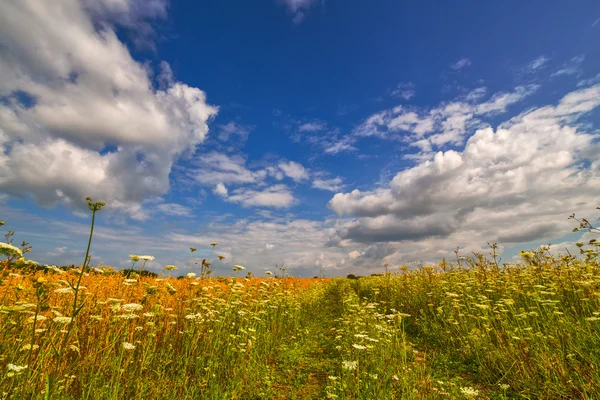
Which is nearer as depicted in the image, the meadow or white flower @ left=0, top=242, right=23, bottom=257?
white flower @ left=0, top=242, right=23, bottom=257

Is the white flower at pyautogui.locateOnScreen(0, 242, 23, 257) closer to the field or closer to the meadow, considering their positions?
the meadow

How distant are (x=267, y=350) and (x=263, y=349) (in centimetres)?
11

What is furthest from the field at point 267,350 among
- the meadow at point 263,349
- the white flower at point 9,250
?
the white flower at point 9,250

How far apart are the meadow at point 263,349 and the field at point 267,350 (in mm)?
32

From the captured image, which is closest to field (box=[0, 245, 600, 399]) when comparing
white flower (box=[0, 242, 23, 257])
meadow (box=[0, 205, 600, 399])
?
meadow (box=[0, 205, 600, 399])

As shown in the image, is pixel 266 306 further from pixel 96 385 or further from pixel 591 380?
pixel 591 380

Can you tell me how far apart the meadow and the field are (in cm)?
3

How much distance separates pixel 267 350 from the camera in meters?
6.61

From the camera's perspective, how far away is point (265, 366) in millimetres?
5785

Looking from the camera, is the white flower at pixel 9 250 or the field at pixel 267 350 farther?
the field at pixel 267 350

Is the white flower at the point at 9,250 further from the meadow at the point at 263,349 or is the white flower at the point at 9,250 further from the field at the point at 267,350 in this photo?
the field at the point at 267,350

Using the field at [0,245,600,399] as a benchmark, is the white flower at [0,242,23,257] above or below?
above

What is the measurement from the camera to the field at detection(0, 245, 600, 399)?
391 centimetres

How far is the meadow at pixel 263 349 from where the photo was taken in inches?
153
